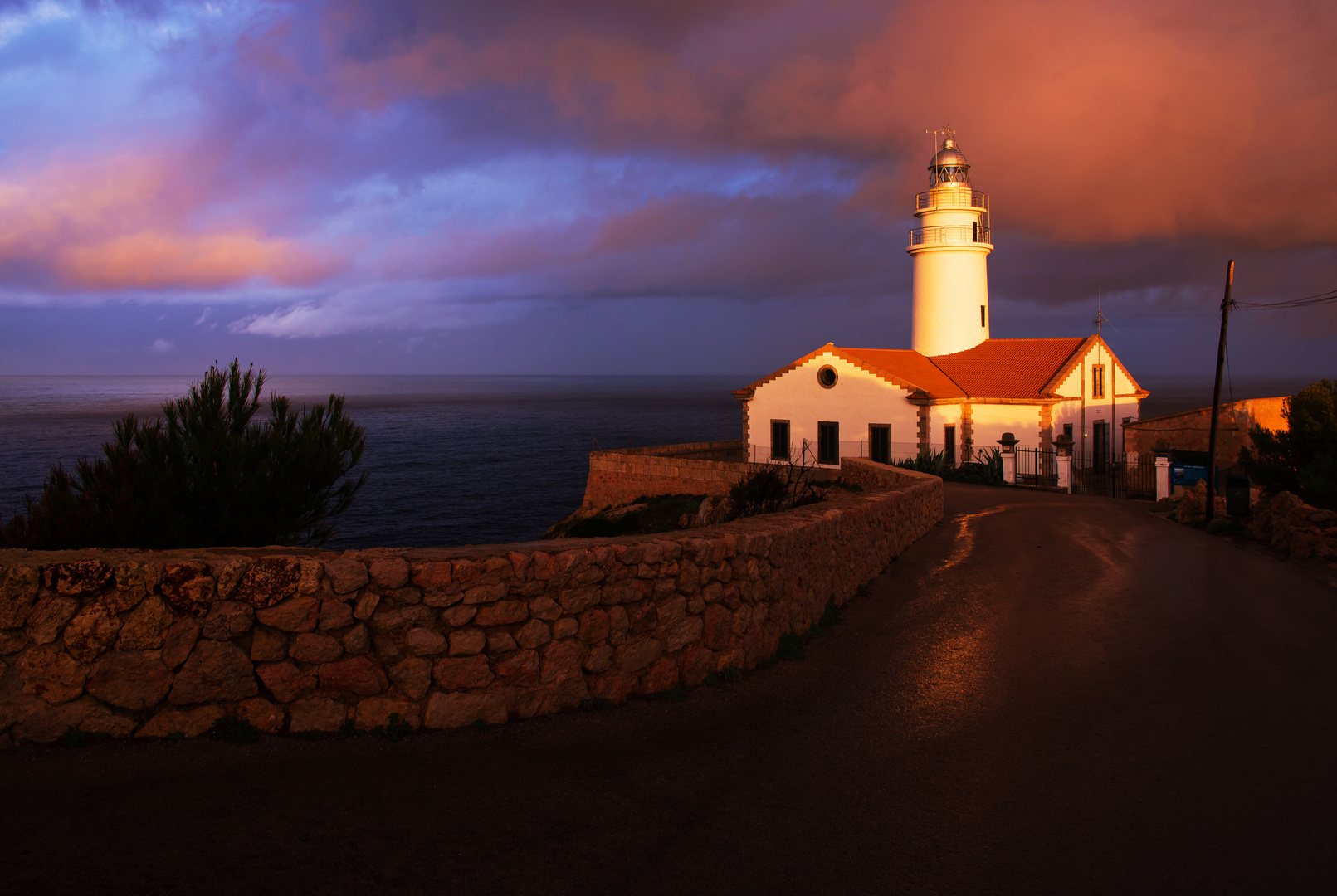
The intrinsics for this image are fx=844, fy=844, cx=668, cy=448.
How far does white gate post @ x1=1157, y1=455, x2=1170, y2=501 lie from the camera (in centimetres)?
2247

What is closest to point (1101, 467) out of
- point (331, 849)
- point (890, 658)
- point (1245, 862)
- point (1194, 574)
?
point (1194, 574)

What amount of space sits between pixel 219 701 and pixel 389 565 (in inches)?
43.8

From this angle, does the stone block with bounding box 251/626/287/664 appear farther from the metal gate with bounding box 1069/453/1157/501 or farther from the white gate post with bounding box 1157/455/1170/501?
the metal gate with bounding box 1069/453/1157/501

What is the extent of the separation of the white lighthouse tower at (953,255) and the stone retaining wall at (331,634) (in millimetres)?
33469

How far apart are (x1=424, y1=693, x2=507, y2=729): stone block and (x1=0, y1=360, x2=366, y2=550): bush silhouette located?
16.2 ft

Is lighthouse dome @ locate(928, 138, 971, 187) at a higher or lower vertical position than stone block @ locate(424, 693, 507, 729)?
higher

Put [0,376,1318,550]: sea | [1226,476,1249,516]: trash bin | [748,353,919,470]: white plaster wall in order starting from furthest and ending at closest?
[0,376,1318,550]: sea < [748,353,919,470]: white plaster wall < [1226,476,1249,516]: trash bin

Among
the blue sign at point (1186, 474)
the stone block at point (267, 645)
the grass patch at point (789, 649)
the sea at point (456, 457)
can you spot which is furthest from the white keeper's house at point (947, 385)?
the stone block at point (267, 645)

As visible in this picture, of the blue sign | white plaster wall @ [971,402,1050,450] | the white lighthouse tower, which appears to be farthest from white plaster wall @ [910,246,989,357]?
the blue sign

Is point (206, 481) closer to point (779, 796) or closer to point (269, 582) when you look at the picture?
point (269, 582)

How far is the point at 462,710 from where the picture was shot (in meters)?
4.73

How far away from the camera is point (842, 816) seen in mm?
4078

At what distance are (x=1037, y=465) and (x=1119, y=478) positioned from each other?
4513 mm

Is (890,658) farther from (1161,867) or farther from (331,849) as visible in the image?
(331,849)
